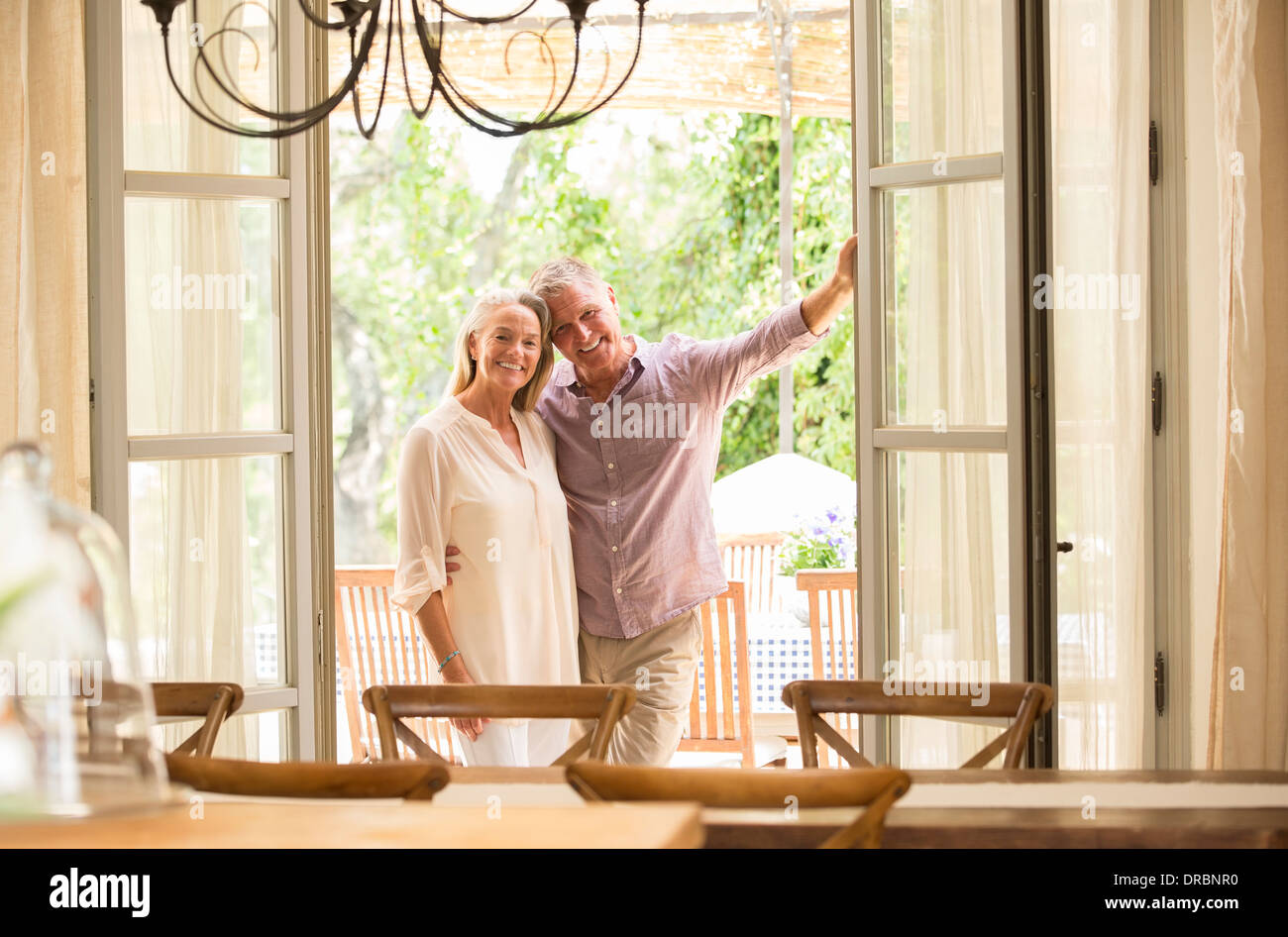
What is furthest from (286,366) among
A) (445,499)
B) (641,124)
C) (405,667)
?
(641,124)

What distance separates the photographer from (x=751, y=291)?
7.84 metres

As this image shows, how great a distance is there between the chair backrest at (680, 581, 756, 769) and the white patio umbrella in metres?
1.60

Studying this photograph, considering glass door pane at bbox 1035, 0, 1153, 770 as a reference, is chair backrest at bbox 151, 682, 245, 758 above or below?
below

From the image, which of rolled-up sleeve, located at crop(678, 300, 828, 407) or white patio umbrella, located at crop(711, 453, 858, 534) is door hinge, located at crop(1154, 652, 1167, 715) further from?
white patio umbrella, located at crop(711, 453, 858, 534)

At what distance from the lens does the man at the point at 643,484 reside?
320 centimetres

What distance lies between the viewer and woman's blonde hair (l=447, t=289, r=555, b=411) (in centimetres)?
319

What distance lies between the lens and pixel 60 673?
1260mm

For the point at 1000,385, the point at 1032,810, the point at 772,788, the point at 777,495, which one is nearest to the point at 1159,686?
the point at 1000,385

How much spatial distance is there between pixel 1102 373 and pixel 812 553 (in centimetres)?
182

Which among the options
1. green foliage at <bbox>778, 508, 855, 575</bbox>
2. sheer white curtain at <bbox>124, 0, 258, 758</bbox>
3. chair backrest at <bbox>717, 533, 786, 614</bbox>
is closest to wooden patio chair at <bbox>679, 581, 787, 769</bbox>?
green foliage at <bbox>778, 508, 855, 575</bbox>

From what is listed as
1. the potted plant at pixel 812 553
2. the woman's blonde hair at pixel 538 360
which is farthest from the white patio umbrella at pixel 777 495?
the woman's blonde hair at pixel 538 360

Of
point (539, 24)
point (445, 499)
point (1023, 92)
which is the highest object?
point (539, 24)

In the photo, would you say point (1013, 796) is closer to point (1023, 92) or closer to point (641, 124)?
point (1023, 92)
